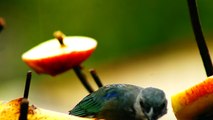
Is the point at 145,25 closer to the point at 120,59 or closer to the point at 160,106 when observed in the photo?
the point at 120,59

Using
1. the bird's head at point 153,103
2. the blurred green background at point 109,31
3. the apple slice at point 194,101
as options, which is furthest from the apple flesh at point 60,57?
the blurred green background at point 109,31

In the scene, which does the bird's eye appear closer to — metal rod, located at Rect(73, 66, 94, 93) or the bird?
the bird

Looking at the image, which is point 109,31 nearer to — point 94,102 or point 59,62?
point 59,62

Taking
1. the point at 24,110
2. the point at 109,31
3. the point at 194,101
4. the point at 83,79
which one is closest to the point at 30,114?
the point at 24,110

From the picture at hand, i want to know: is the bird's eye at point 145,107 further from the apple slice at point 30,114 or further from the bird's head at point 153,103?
the apple slice at point 30,114

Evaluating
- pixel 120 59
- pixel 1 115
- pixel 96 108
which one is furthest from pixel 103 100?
pixel 120 59

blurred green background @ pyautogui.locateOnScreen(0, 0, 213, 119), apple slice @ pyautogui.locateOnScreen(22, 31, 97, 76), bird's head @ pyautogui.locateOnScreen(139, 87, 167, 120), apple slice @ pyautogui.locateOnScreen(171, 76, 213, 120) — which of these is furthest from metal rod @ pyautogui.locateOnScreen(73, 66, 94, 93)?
blurred green background @ pyautogui.locateOnScreen(0, 0, 213, 119)
